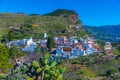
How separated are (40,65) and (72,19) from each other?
79617mm

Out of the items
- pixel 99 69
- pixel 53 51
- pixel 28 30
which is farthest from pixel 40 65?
pixel 28 30

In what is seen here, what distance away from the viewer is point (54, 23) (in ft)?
270

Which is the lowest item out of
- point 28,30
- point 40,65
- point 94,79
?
point 94,79

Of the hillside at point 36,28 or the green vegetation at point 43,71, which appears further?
the hillside at point 36,28

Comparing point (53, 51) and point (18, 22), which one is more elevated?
point (18, 22)

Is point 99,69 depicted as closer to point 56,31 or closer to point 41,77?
point 41,77

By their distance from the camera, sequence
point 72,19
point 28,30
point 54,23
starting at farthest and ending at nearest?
point 72,19 → point 54,23 → point 28,30

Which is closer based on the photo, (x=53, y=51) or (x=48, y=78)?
(x=48, y=78)

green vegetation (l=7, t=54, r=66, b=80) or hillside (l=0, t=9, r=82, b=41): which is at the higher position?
hillside (l=0, t=9, r=82, b=41)

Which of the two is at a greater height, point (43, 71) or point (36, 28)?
point (36, 28)

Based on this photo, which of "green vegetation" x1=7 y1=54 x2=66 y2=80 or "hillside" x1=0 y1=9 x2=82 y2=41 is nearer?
"green vegetation" x1=7 y1=54 x2=66 y2=80

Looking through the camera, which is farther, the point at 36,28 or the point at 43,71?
the point at 36,28

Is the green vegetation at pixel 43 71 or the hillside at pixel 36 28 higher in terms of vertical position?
the hillside at pixel 36 28

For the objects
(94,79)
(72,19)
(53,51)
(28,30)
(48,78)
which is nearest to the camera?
(48,78)
